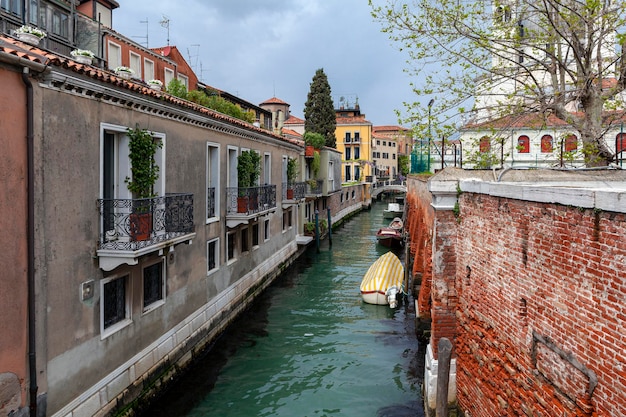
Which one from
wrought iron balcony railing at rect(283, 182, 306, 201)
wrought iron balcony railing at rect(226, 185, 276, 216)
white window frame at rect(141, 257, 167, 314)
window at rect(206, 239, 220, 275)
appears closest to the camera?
white window frame at rect(141, 257, 167, 314)

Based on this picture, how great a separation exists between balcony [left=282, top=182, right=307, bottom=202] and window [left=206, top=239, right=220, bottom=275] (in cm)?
755

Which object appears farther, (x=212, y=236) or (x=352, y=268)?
(x=352, y=268)

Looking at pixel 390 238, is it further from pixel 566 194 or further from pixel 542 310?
pixel 566 194

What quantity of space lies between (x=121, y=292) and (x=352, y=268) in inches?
550

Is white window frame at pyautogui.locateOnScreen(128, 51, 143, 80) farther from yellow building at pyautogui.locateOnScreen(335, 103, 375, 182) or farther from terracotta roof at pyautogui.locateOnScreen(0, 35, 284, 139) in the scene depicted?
yellow building at pyautogui.locateOnScreen(335, 103, 375, 182)

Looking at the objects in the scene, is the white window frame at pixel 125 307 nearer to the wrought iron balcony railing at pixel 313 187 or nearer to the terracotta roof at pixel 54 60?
the terracotta roof at pixel 54 60

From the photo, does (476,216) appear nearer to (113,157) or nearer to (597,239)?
(597,239)

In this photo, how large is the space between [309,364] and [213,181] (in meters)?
5.09

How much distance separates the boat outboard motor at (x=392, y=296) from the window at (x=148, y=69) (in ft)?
50.1

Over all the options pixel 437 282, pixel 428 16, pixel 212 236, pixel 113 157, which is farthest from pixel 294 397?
pixel 428 16

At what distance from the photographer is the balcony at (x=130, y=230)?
24.9 feet

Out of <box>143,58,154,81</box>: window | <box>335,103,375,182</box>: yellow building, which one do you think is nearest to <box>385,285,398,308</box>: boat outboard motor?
<box>143,58,154,81</box>: window

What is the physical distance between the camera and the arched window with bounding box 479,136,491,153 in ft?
35.7

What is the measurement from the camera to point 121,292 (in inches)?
328
